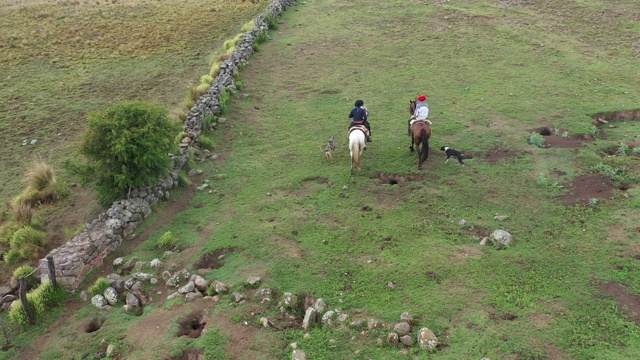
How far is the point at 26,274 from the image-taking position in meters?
8.73

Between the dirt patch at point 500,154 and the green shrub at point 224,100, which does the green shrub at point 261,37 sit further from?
the dirt patch at point 500,154

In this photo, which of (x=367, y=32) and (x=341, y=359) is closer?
(x=341, y=359)

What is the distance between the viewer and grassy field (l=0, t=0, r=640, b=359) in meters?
6.84

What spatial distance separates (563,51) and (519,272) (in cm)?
1354

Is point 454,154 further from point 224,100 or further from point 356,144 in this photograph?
point 224,100

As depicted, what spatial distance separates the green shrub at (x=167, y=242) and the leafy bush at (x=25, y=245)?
2.66m

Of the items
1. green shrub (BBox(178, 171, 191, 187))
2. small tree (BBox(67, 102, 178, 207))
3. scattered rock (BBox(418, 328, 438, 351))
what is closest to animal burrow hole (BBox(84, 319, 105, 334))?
small tree (BBox(67, 102, 178, 207))

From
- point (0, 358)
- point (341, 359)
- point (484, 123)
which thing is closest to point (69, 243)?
point (0, 358)

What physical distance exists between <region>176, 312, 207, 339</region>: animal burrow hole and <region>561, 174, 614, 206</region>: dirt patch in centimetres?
742

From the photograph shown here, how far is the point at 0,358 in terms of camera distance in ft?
23.3

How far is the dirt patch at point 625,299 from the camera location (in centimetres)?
671

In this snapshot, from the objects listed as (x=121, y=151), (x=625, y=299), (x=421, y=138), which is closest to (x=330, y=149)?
→ (x=421, y=138)

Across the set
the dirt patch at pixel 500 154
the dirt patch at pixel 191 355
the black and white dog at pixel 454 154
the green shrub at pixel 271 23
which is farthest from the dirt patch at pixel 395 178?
the green shrub at pixel 271 23

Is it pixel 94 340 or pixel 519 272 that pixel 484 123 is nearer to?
pixel 519 272
